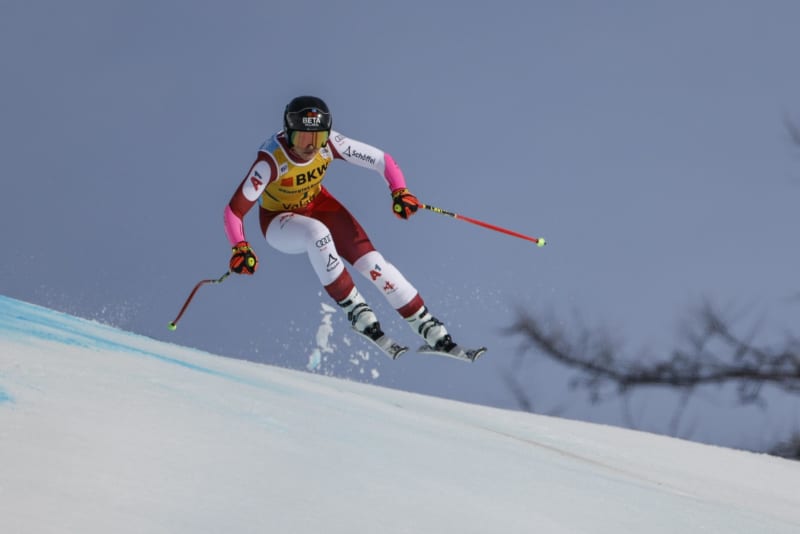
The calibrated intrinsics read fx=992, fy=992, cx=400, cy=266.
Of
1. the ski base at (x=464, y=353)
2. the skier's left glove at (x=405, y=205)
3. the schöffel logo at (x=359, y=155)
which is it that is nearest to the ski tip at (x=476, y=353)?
the ski base at (x=464, y=353)

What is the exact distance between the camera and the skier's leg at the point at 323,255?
278 inches

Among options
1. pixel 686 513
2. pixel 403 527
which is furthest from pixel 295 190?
pixel 403 527

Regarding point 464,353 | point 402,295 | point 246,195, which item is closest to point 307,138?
point 246,195

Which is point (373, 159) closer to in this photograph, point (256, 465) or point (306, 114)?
point (306, 114)

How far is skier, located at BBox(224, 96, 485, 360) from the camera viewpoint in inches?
263

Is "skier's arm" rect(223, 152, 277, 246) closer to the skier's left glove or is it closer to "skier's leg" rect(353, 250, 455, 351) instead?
the skier's left glove

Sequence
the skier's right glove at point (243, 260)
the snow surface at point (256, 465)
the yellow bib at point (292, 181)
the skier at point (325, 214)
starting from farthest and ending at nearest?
the yellow bib at point (292, 181), the skier at point (325, 214), the skier's right glove at point (243, 260), the snow surface at point (256, 465)

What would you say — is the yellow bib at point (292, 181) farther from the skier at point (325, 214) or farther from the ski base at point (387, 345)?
the ski base at point (387, 345)

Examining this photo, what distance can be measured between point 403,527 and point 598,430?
6301 millimetres

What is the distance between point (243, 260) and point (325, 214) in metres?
1.30

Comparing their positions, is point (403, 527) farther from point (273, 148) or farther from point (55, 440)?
point (273, 148)

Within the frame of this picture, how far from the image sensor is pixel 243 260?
6.31m

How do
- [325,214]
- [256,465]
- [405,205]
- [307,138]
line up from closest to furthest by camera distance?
[256,465], [307,138], [405,205], [325,214]

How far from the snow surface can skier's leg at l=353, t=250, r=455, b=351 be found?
62 cm
